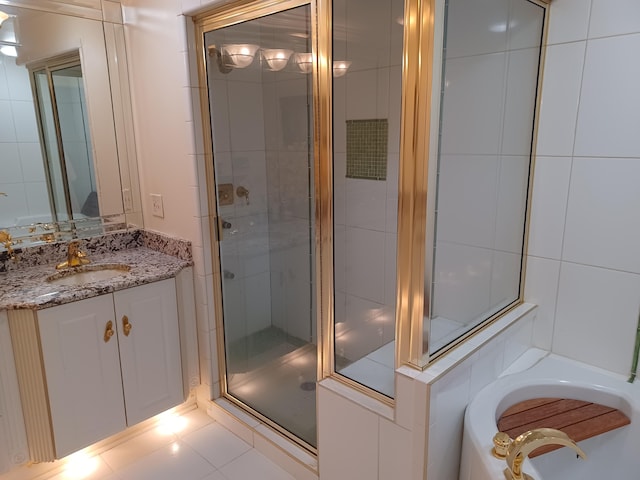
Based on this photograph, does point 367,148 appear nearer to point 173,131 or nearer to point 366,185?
point 366,185

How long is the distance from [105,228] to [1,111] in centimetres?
66

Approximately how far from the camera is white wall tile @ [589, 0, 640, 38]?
1.37 metres

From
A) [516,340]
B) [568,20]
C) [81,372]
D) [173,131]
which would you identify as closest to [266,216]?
[173,131]

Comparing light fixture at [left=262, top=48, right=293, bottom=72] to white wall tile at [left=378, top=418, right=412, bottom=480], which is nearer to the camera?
white wall tile at [left=378, top=418, right=412, bottom=480]

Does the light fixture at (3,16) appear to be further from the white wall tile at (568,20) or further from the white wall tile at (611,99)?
the white wall tile at (611,99)

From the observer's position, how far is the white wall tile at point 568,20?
147cm

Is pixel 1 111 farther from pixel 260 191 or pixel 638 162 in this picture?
pixel 638 162

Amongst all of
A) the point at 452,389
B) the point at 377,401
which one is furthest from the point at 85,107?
the point at 452,389

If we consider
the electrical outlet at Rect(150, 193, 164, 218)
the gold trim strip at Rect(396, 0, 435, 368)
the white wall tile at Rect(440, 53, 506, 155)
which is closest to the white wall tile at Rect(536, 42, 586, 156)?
the white wall tile at Rect(440, 53, 506, 155)

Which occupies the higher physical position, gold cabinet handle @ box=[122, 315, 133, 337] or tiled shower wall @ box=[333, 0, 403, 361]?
tiled shower wall @ box=[333, 0, 403, 361]

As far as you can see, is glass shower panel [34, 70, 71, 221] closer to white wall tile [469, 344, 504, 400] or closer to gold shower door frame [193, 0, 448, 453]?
gold shower door frame [193, 0, 448, 453]

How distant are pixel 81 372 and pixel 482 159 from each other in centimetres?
171

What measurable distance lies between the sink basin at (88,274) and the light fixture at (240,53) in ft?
3.48

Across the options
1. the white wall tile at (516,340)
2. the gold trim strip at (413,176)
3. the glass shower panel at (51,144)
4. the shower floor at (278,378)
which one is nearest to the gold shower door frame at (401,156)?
the gold trim strip at (413,176)
